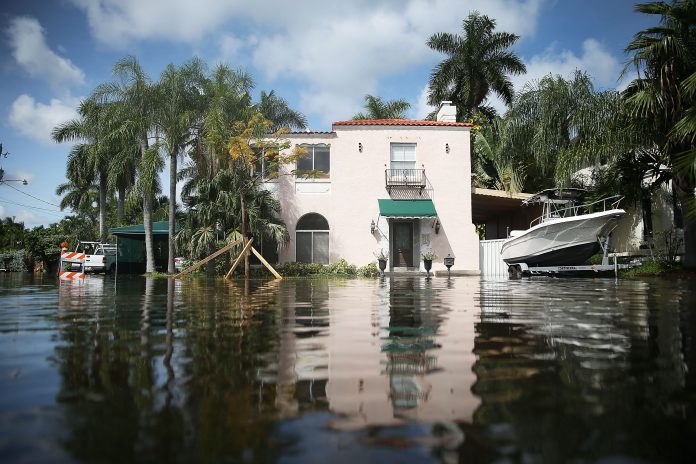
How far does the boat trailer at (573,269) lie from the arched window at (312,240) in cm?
901

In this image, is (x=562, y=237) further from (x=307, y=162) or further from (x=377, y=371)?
(x=377, y=371)

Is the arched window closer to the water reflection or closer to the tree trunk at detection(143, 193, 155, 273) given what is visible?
the tree trunk at detection(143, 193, 155, 273)

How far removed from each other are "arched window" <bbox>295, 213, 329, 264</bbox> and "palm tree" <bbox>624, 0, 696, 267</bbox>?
1380cm

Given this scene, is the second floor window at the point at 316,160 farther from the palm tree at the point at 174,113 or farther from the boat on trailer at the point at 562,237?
the boat on trailer at the point at 562,237

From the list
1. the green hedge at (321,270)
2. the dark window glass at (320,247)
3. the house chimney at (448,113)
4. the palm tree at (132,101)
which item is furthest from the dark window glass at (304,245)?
the house chimney at (448,113)

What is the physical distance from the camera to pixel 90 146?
28.3 meters

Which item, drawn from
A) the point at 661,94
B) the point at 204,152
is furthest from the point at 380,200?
the point at 661,94

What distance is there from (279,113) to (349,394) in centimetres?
3207

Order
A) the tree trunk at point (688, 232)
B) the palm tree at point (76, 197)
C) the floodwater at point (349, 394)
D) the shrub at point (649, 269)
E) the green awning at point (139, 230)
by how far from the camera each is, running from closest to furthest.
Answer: the floodwater at point (349, 394), the tree trunk at point (688, 232), the shrub at point (649, 269), the green awning at point (139, 230), the palm tree at point (76, 197)

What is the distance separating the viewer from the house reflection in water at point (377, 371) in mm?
1598

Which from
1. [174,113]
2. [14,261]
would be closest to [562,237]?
[174,113]

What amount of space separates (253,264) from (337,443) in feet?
72.6

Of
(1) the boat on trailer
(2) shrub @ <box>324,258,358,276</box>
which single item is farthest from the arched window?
(1) the boat on trailer

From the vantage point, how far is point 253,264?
2298 cm
